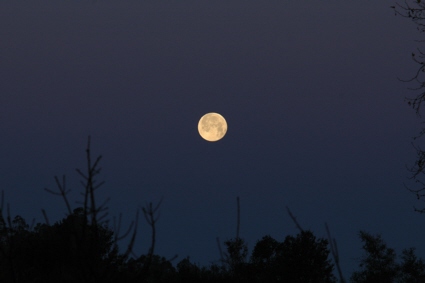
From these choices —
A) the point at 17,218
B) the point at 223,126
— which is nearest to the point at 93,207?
the point at 223,126

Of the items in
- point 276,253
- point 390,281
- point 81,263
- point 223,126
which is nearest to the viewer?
point 81,263

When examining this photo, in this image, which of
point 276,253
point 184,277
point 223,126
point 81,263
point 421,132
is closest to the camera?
point 81,263

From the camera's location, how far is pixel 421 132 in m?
14.2

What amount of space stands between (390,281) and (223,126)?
104 feet

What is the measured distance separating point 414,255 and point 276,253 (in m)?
18.3

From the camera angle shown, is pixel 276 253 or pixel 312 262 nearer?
pixel 312 262

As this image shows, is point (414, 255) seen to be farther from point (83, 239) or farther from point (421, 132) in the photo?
point (83, 239)

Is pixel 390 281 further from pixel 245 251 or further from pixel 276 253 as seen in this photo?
pixel 245 251

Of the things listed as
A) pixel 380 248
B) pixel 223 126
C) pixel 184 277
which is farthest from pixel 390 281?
pixel 223 126

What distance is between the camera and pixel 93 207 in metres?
3.78

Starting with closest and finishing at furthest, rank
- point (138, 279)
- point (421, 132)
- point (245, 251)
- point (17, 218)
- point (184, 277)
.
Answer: point (138, 279) < point (421, 132) < point (184, 277) < point (245, 251) < point (17, 218)

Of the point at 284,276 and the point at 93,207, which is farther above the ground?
the point at 284,276

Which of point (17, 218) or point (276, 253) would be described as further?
point (17, 218)

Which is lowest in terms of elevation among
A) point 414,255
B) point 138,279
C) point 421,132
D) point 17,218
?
point 138,279
